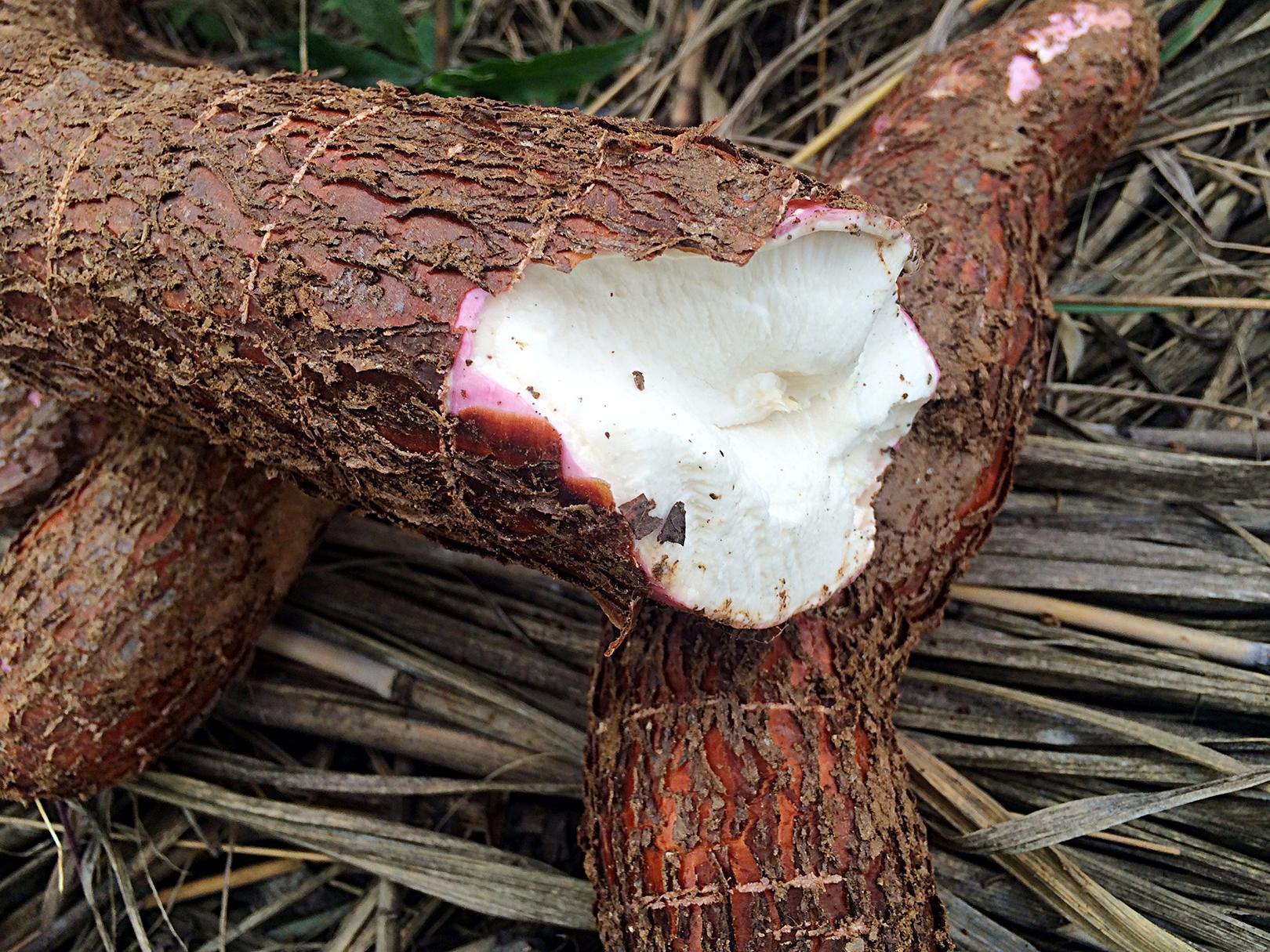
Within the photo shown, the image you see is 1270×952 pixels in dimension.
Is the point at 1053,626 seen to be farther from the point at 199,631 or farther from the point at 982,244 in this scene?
the point at 199,631

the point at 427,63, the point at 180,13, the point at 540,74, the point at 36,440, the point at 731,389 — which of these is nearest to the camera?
the point at 731,389

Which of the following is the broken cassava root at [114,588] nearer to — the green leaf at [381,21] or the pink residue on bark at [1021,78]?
the green leaf at [381,21]

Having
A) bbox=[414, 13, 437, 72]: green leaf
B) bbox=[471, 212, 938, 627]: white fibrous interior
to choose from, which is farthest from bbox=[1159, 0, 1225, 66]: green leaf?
bbox=[414, 13, 437, 72]: green leaf

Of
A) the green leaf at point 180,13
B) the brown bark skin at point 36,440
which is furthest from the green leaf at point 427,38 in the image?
the brown bark skin at point 36,440

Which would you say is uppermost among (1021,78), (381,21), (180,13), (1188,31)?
(1188,31)

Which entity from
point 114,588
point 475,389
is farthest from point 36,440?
point 475,389

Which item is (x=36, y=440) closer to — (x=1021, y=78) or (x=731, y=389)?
(x=731, y=389)

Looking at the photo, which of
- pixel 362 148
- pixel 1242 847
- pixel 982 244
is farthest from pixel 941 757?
pixel 362 148

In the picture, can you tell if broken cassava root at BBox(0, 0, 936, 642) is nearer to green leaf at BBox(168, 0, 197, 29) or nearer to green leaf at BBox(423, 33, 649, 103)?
green leaf at BBox(423, 33, 649, 103)
